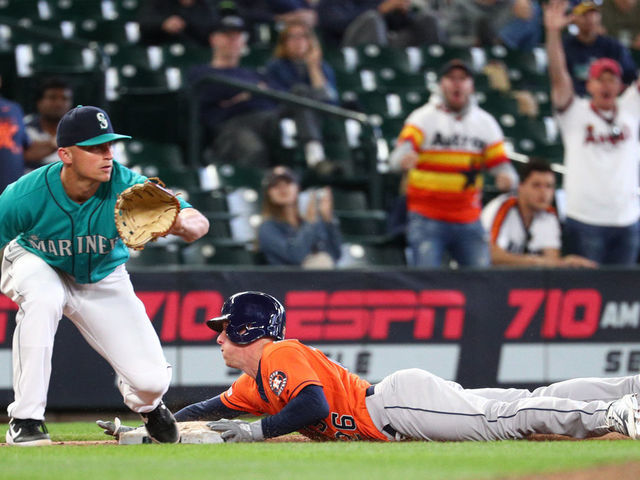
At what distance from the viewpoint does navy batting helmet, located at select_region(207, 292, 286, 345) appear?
5.62 meters

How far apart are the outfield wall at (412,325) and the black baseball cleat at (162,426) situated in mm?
2536

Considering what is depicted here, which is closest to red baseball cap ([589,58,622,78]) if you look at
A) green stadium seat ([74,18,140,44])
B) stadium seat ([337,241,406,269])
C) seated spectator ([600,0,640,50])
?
stadium seat ([337,241,406,269])

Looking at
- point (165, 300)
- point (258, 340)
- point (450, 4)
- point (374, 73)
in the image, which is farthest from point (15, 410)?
point (450, 4)

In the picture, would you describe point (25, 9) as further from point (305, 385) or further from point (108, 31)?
point (305, 385)

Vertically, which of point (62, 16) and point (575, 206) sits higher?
point (62, 16)

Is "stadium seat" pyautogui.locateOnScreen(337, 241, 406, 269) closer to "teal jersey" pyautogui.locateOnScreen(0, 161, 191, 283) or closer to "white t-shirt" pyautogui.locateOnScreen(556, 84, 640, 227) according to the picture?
"white t-shirt" pyautogui.locateOnScreen(556, 84, 640, 227)

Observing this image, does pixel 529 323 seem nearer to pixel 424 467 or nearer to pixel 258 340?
pixel 258 340

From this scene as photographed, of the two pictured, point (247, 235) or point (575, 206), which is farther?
point (247, 235)

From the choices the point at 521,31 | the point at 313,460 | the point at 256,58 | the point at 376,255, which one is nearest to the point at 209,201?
the point at 376,255

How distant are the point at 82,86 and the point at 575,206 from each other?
449 cm

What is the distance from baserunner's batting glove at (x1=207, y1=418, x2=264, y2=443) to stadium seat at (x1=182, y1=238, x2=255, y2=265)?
3754 millimetres

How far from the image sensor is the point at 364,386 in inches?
227

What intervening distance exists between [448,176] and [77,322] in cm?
381

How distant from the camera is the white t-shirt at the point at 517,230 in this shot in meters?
9.31
